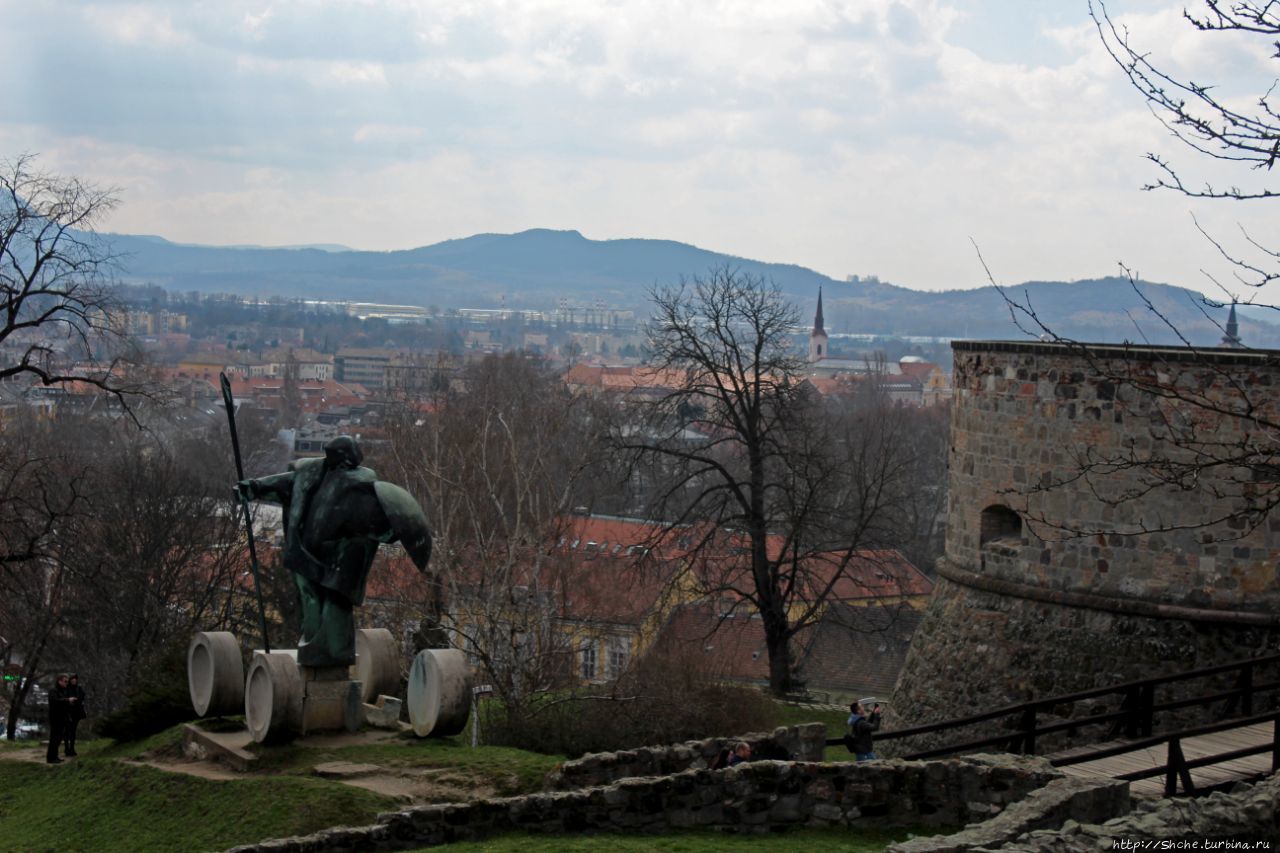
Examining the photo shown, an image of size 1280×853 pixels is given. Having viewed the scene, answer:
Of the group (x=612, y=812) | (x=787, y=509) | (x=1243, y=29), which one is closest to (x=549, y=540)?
(x=787, y=509)

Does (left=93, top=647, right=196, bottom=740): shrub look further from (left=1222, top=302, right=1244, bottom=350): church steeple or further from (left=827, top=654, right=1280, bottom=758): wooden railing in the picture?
(left=1222, top=302, right=1244, bottom=350): church steeple

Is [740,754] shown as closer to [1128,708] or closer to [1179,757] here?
[1128,708]

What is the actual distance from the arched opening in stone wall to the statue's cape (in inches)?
231

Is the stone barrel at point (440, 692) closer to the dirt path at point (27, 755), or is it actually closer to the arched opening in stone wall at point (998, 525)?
the dirt path at point (27, 755)

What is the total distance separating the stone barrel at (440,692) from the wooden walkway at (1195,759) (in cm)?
545

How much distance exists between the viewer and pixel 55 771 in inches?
635

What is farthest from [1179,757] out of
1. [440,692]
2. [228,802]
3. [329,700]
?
[329,700]

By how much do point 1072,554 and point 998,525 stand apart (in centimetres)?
123

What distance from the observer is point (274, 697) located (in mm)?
14133

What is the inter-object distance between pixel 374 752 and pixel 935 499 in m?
50.0

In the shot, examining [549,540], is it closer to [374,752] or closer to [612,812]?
[374,752]

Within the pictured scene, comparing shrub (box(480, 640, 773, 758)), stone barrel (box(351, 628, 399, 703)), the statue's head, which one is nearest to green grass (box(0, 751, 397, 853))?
stone barrel (box(351, 628, 399, 703))

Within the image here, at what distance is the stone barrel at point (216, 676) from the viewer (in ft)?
49.6

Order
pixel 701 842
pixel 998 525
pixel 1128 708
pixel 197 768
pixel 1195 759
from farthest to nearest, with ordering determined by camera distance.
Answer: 1. pixel 998 525
2. pixel 197 768
3. pixel 1128 708
4. pixel 1195 759
5. pixel 701 842
